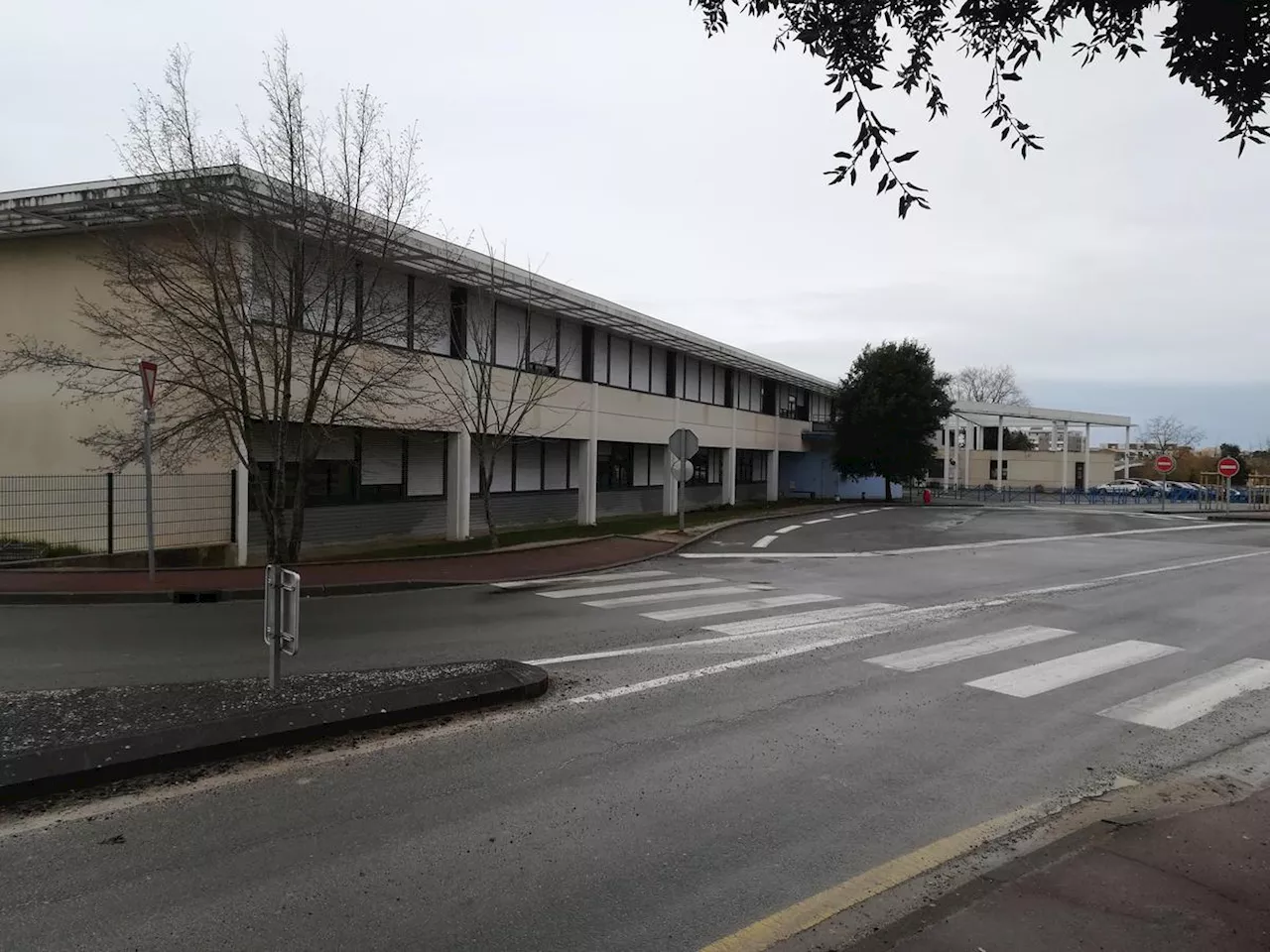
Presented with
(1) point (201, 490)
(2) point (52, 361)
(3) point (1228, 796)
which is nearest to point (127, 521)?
(1) point (201, 490)

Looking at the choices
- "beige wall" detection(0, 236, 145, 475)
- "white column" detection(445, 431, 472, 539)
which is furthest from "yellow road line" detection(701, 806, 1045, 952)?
"white column" detection(445, 431, 472, 539)

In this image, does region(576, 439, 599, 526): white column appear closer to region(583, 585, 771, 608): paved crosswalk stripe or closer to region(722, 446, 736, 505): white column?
region(583, 585, 771, 608): paved crosswalk stripe

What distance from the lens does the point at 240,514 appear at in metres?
14.9

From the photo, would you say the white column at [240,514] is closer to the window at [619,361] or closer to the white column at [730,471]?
the window at [619,361]

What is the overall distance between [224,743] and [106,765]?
2.08 ft

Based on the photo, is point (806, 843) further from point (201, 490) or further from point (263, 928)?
point (201, 490)

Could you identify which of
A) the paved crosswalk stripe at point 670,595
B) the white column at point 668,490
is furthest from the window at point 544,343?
the paved crosswalk stripe at point 670,595

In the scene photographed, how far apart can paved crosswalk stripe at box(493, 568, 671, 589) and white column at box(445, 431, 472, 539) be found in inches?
235

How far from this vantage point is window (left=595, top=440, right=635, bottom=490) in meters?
28.6

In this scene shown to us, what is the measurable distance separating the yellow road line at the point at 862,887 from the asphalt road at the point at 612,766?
0.27ft

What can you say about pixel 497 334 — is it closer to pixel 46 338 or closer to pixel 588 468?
pixel 588 468

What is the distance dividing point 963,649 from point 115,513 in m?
14.3

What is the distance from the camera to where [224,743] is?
16.8 ft

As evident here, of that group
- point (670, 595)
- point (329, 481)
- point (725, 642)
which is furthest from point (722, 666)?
point (329, 481)
